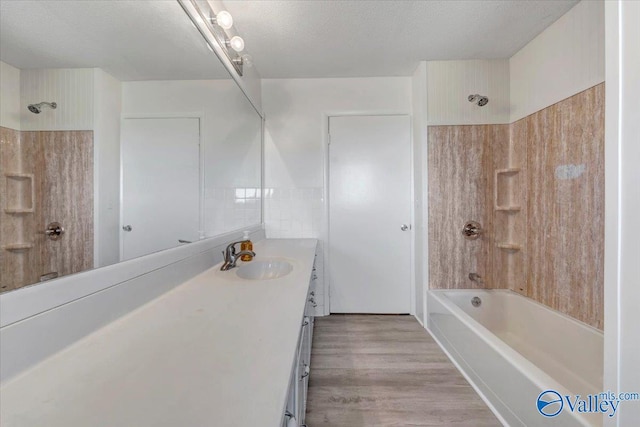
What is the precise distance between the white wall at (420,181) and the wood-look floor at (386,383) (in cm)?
41

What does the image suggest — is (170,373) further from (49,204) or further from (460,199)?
(460,199)

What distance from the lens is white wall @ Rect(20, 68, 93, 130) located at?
55 centimetres

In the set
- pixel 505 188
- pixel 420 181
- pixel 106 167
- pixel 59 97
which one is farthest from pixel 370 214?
pixel 59 97

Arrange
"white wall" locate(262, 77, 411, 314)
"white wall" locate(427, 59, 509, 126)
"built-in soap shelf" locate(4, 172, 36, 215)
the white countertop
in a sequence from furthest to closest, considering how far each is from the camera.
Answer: "white wall" locate(262, 77, 411, 314) < "white wall" locate(427, 59, 509, 126) < "built-in soap shelf" locate(4, 172, 36, 215) < the white countertop

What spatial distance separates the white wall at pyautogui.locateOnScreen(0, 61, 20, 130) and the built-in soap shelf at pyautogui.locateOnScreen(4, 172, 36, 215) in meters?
0.10

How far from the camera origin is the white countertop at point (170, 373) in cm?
42

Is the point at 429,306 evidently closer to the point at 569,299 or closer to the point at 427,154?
the point at 569,299

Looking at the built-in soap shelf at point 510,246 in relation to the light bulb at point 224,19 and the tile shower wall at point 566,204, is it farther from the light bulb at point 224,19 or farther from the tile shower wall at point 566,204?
the light bulb at point 224,19

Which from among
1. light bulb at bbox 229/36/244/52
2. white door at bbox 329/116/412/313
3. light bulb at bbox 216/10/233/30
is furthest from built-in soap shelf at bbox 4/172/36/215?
white door at bbox 329/116/412/313

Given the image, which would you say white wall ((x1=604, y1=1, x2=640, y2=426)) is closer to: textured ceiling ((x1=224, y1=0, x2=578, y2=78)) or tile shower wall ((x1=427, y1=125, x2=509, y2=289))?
textured ceiling ((x1=224, y1=0, x2=578, y2=78))

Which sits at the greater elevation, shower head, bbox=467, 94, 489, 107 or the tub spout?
shower head, bbox=467, 94, 489, 107

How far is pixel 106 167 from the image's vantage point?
775 mm

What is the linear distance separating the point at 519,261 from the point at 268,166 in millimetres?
2377

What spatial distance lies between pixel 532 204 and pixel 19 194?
8.89 ft
